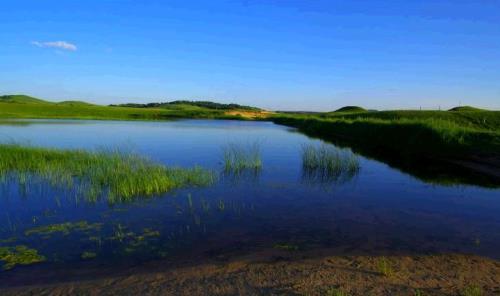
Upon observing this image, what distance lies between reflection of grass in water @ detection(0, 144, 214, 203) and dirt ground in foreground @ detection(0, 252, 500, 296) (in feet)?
19.3

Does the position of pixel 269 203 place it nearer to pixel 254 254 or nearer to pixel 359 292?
pixel 254 254

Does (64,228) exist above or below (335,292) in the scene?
below

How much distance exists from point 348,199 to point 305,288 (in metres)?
7.74

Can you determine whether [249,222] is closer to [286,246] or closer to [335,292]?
[286,246]

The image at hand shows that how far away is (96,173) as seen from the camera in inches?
591

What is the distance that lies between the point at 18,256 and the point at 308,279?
5.84 meters

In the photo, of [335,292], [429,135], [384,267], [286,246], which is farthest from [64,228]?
[429,135]

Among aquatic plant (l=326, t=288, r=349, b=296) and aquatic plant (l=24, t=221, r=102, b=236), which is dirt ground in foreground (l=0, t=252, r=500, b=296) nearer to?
aquatic plant (l=326, t=288, r=349, b=296)

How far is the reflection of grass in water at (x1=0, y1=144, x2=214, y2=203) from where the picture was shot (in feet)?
43.0

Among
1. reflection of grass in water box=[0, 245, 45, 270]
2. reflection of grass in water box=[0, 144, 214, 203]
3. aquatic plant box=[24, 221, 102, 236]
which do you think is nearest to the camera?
reflection of grass in water box=[0, 245, 45, 270]

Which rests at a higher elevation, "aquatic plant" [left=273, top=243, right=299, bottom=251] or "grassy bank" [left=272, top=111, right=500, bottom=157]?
"grassy bank" [left=272, top=111, right=500, bottom=157]

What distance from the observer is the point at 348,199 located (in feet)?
44.5

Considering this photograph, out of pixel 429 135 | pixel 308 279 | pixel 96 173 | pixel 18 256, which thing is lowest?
pixel 18 256

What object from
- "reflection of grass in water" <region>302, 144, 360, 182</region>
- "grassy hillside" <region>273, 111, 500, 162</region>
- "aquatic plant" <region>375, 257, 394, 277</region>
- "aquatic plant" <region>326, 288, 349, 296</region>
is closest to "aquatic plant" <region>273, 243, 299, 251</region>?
"aquatic plant" <region>375, 257, 394, 277</region>
